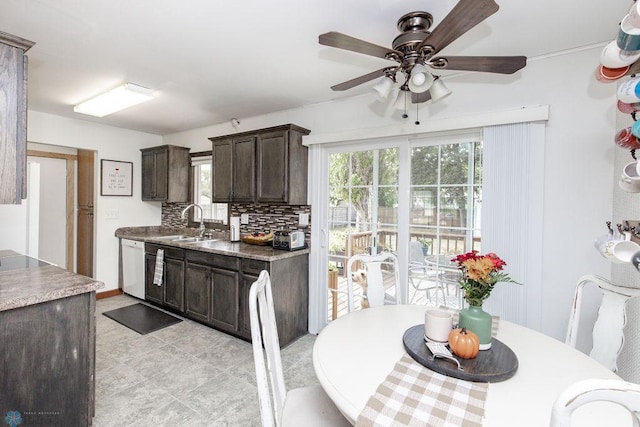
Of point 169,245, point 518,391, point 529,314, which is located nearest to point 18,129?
point 169,245

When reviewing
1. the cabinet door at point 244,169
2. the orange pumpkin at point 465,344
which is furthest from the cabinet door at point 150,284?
the orange pumpkin at point 465,344

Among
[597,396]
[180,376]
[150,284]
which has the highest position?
[597,396]

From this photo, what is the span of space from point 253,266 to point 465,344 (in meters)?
2.05

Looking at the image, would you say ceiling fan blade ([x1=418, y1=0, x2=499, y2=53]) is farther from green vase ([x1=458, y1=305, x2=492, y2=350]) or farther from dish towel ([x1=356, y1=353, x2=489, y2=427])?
dish towel ([x1=356, y1=353, x2=489, y2=427])

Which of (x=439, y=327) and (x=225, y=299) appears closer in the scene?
(x=439, y=327)

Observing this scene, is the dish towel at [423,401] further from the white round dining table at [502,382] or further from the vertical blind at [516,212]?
the vertical blind at [516,212]

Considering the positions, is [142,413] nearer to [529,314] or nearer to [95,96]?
[529,314]

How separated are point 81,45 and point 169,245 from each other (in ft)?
7.07

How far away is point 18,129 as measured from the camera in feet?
5.32

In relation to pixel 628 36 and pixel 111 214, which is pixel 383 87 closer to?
pixel 628 36

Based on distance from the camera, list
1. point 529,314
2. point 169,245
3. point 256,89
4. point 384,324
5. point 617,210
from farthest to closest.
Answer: point 169,245, point 256,89, point 529,314, point 617,210, point 384,324

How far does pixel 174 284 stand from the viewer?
3.57 meters

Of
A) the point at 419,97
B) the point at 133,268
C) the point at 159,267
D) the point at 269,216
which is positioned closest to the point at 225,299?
the point at 269,216

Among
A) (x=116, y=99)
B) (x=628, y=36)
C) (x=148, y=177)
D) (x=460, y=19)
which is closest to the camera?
(x=628, y=36)
